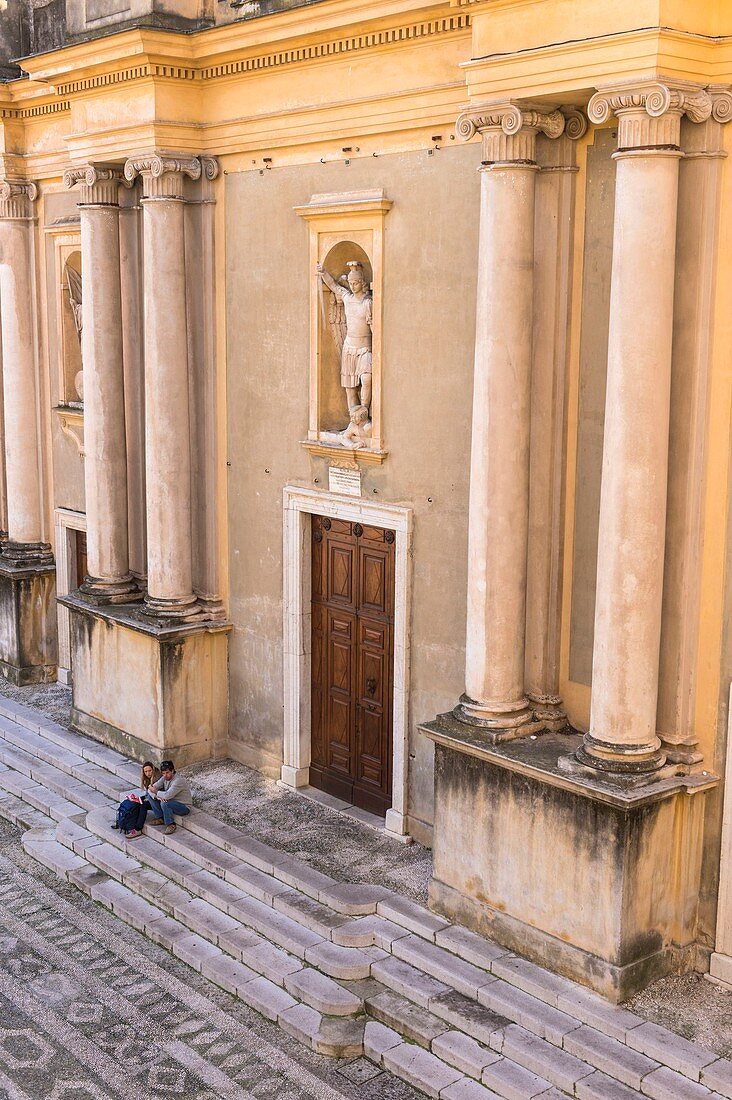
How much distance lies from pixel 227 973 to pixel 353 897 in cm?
124

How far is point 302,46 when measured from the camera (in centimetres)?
1171

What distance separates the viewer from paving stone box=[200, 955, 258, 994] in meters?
10.1

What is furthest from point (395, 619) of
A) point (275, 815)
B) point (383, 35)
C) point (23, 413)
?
point (23, 413)

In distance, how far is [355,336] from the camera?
39.0ft

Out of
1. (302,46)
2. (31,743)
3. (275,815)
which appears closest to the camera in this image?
(302,46)

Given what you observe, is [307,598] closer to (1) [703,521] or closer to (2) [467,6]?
(1) [703,521]

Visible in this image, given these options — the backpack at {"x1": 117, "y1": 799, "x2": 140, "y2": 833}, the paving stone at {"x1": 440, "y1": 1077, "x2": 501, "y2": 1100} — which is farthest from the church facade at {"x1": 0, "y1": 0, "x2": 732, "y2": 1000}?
the backpack at {"x1": 117, "y1": 799, "x2": 140, "y2": 833}

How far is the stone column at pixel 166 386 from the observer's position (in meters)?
13.3

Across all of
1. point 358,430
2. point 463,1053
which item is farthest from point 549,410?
point 463,1053

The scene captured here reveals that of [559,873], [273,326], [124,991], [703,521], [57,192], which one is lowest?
[124,991]

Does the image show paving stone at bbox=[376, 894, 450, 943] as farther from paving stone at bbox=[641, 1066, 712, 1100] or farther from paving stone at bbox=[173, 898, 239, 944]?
paving stone at bbox=[641, 1066, 712, 1100]

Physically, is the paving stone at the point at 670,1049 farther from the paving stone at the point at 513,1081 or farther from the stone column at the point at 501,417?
the stone column at the point at 501,417

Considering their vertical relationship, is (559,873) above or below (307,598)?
below

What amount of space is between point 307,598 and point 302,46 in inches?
208
